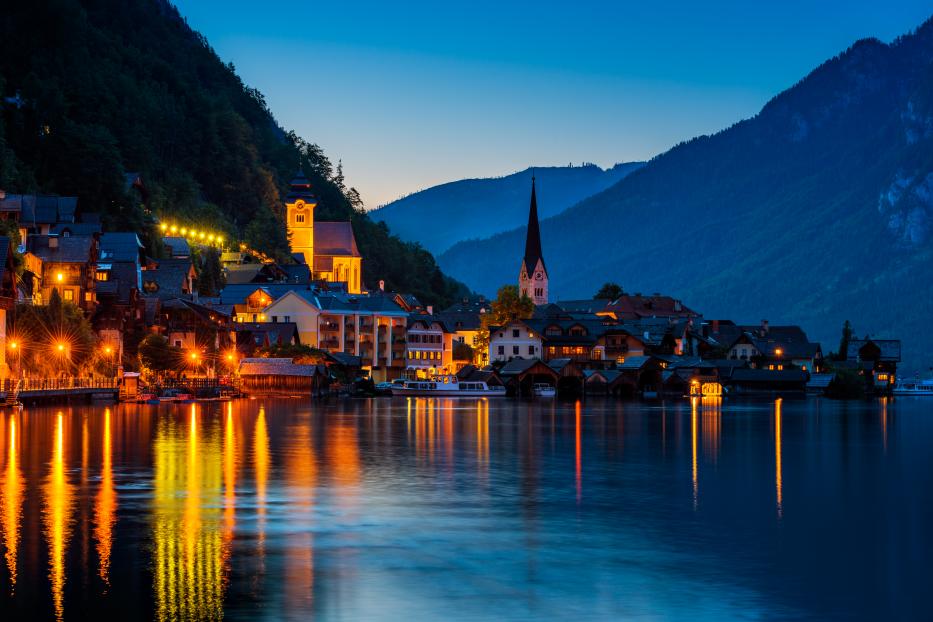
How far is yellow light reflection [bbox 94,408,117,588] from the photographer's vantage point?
85.7 feet

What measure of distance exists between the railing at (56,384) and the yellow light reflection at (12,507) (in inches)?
1189

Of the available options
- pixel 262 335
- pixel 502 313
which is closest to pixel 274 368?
pixel 262 335

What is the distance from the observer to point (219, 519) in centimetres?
3225

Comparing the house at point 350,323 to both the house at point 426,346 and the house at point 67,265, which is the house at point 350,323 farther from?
the house at point 67,265

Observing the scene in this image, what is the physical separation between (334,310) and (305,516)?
122m

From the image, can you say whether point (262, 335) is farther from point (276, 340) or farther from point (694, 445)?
point (694, 445)

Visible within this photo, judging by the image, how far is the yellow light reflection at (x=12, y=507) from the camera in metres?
A: 26.1

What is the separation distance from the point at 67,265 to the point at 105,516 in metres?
77.8

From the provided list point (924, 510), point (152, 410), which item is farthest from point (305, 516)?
point (152, 410)

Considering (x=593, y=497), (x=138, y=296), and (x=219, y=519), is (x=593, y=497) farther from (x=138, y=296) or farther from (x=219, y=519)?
(x=138, y=296)

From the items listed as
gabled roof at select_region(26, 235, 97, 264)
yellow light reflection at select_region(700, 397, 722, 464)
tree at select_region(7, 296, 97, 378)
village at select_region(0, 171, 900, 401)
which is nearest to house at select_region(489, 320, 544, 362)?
village at select_region(0, 171, 900, 401)

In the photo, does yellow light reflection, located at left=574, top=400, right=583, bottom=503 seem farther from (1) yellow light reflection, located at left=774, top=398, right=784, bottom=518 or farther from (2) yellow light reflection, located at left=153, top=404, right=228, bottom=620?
(2) yellow light reflection, located at left=153, top=404, right=228, bottom=620

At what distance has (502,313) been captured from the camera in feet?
584

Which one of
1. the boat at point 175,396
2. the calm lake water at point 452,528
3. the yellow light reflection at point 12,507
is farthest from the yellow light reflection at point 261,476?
the boat at point 175,396
